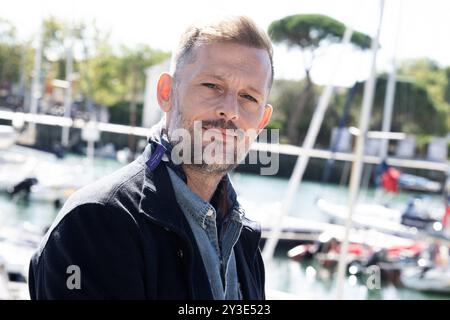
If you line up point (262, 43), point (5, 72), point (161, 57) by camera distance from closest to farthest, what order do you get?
point (262, 43), point (5, 72), point (161, 57)

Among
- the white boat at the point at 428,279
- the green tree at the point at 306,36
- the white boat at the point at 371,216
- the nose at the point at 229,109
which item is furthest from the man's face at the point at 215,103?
the green tree at the point at 306,36

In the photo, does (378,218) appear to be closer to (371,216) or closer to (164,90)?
(371,216)

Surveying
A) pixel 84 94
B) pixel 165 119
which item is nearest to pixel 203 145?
pixel 165 119

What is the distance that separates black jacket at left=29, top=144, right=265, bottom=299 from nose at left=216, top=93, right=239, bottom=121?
20 cm

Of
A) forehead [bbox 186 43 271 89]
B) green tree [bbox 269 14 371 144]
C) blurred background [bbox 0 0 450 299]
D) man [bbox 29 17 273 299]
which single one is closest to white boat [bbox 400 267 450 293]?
blurred background [bbox 0 0 450 299]

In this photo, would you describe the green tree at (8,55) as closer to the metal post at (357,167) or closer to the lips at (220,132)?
the metal post at (357,167)

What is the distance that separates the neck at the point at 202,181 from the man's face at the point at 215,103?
2 centimetres

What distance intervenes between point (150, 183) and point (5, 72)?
4513cm

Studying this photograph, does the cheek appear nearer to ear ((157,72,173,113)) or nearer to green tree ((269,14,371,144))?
ear ((157,72,173,113))

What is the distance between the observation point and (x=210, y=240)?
1524 mm

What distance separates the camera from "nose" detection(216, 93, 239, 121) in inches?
60.1

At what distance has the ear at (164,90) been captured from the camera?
163 cm

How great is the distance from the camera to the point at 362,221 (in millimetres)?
18844
